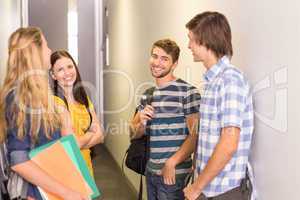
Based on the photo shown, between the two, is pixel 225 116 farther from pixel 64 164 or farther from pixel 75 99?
pixel 75 99

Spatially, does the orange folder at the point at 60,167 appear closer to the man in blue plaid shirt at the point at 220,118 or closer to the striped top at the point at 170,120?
the man in blue plaid shirt at the point at 220,118

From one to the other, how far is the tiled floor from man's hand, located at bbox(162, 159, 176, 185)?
1919 millimetres

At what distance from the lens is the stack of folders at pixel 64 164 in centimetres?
148

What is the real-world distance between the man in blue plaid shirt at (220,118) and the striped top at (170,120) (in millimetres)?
435

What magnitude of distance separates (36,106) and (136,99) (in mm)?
2560

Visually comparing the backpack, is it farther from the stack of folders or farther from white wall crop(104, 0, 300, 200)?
the stack of folders

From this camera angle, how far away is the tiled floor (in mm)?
4012

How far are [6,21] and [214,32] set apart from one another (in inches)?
118

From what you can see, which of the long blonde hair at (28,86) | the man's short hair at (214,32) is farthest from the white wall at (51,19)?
the man's short hair at (214,32)

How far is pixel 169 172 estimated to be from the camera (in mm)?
2029

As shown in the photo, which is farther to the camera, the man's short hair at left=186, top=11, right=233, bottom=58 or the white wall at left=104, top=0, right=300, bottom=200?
the man's short hair at left=186, top=11, right=233, bottom=58

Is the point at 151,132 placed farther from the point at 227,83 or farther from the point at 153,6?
the point at 153,6

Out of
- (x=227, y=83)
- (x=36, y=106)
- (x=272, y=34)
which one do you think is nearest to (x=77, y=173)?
(x=36, y=106)

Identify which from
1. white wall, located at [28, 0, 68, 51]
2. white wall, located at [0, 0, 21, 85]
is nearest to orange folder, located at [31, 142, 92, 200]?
white wall, located at [0, 0, 21, 85]
